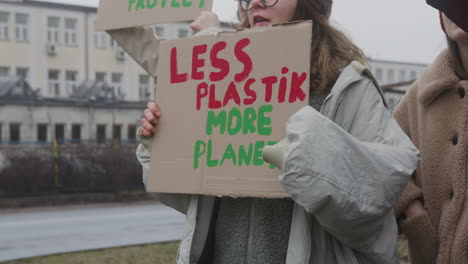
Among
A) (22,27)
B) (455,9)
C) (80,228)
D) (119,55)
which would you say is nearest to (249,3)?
(455,9)

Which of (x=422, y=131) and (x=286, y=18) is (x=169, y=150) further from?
(x=422, y=131)

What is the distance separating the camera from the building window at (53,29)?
36000 mm

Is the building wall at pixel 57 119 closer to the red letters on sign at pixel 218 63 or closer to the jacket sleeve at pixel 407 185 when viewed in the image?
the jacket sleeve at pixel 407 185

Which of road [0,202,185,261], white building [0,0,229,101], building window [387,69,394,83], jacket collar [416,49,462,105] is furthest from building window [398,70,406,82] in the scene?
jacket collar [416,49,462,105]

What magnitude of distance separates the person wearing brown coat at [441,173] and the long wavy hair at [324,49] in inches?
13.7

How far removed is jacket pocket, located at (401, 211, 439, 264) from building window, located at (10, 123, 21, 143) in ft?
101

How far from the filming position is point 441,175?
7.47ft

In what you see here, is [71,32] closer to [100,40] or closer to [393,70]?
[100,40]

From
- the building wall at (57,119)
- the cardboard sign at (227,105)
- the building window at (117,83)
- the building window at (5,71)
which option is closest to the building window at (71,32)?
the building window at (117,83)

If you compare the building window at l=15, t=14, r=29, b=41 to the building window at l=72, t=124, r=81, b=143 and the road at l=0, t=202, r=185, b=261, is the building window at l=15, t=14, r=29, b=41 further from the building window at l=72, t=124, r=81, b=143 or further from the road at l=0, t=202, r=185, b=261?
the road at l=0, t=202, r=185, b=261

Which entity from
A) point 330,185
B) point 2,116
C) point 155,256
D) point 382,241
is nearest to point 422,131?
point 382,241

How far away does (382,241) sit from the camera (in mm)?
1915

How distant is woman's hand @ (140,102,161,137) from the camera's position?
85.4 inches

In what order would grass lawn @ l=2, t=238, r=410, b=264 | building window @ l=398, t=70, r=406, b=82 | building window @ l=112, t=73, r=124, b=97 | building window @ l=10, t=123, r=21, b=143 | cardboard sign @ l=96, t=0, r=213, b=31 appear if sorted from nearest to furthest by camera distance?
cardboard sign @ l=96, t=0, r=213, b=31, grass lawn @ l=2, t=238, r=410, b=264, building window @ l=10, t=123, r=21, b=143, building window @ l=112, t=73, r=124, b=97, building window @ l=398, t=70, r=406, b=82
